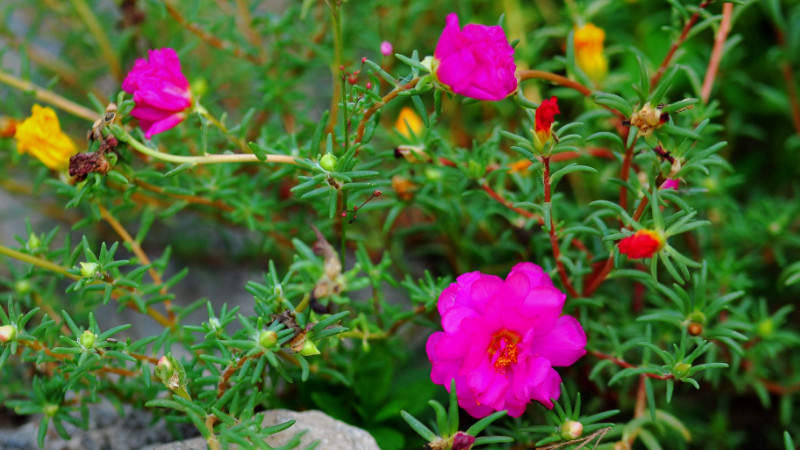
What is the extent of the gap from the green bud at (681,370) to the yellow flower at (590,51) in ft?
3.07

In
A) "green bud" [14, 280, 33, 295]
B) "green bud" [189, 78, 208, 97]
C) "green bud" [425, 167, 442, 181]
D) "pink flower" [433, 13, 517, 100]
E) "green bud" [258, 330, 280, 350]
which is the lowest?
"green bud" [14, 280, 33, 295]

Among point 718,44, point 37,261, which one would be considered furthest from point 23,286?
point 718,44

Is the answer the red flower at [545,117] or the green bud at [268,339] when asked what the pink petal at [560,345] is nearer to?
the red flower at [545,117]

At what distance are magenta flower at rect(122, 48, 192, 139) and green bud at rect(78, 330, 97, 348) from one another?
0.40 metres

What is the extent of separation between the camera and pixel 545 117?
1.22 metres

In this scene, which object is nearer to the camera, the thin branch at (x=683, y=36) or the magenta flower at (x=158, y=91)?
the magenta flower at (x=158, y=91)

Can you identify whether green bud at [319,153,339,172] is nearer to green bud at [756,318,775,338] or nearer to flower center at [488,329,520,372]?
flower center at [488,329,520,372]

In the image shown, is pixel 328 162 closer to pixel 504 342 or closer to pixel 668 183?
pixel 504 342

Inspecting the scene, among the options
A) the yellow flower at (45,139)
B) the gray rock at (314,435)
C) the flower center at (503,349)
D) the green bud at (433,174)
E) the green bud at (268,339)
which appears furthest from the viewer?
the green bud at (433,174)

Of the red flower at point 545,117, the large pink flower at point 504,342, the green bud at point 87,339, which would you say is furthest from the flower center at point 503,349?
the green bud at point 87,339

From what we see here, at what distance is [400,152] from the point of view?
5.14ft

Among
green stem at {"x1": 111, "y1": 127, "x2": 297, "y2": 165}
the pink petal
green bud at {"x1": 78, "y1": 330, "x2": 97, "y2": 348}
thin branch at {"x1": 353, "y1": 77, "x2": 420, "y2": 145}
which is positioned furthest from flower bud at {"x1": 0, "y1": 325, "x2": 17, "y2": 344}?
the pink petal

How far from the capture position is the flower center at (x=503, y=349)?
1.27 metres

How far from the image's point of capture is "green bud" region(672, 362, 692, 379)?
1321 mm
